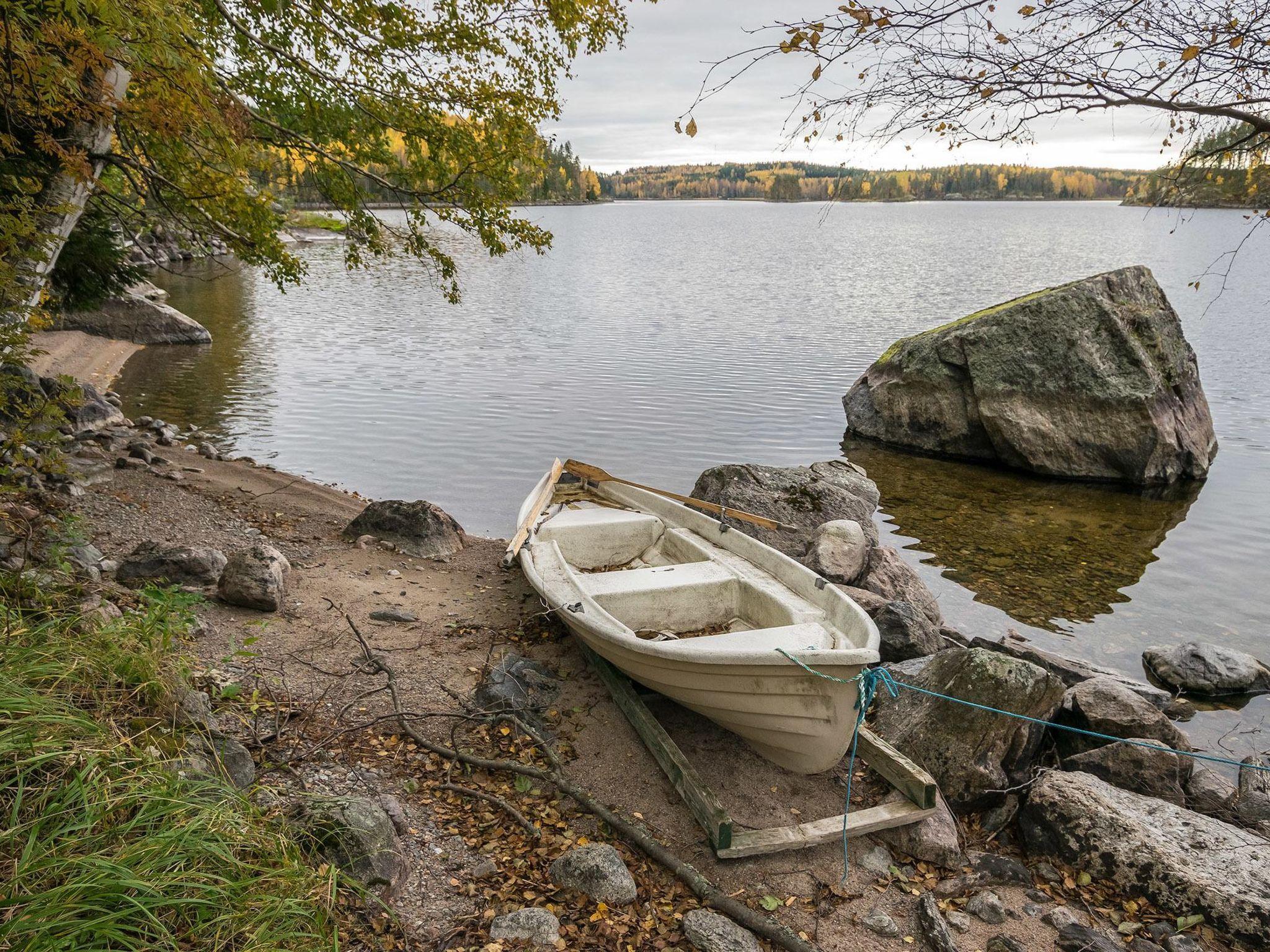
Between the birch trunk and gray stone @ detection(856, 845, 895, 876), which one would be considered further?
the birch trunk

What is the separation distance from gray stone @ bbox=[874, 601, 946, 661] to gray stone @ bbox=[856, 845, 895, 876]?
8.01 feet

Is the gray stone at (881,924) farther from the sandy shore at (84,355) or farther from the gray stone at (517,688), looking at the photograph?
the sandy shore at (84,355)

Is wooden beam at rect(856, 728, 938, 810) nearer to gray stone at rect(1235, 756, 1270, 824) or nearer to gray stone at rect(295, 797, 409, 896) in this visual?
gray stone at rect(1235, 756, 1270, 824)

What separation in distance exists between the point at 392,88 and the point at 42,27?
20.3 ft

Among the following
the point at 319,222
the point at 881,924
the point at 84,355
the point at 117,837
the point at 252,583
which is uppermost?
the point at 319,222

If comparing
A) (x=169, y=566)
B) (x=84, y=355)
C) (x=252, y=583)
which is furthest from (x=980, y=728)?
(x=84, y=355)

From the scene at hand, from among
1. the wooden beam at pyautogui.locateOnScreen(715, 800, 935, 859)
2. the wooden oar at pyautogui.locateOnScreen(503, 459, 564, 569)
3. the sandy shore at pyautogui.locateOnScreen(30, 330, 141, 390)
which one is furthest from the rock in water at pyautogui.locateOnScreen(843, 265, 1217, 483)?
the sandy shore at pyautogui.locateOnScreen(30, 330, 141, 390)

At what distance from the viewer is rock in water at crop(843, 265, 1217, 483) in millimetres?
13727

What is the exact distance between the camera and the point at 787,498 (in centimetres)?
1029

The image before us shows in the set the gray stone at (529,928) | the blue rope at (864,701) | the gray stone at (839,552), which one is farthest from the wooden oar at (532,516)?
the gray stone at (529,928)

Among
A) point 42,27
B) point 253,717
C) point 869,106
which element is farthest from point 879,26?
point 253,717

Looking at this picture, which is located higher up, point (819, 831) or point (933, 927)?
point (819, 831)

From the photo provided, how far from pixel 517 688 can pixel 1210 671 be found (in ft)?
22.0

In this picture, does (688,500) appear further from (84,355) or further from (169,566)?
(84,355)
